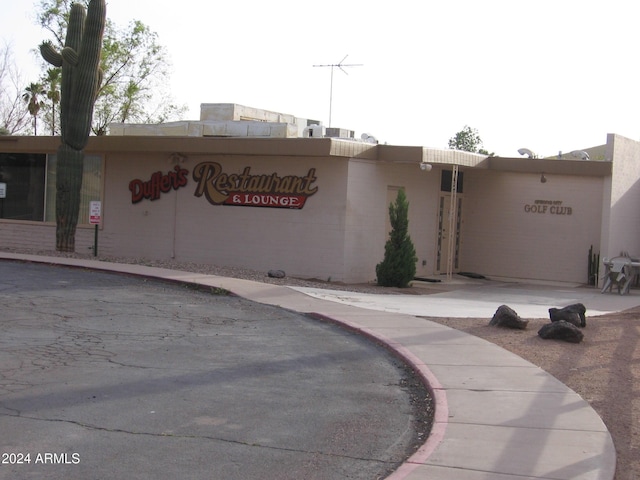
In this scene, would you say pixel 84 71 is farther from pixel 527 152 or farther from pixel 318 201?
pixel 527 152

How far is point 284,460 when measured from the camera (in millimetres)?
5988

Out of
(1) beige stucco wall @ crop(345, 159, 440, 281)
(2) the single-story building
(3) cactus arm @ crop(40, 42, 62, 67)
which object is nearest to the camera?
(1) beige stucco wall @ crop(345, 159, 440, 281)

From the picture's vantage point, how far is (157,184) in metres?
22.3

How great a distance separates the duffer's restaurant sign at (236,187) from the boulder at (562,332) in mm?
9409

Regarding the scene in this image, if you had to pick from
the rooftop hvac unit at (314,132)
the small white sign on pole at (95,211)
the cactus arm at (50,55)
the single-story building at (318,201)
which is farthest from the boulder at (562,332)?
the cactus arm at (50,55)

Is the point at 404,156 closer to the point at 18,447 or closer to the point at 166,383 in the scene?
the point at 166,383

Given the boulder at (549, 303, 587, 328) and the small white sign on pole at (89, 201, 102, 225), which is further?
the small white sign on pole at (89, 201, 102, 225)

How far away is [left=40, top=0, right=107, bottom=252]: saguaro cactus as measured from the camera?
66.7 ft

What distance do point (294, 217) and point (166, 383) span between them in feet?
39.9

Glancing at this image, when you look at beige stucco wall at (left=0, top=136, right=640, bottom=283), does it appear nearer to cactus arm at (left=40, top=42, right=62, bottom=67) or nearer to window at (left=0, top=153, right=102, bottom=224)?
window at (left=0, top=153, right=102, bottom=224)

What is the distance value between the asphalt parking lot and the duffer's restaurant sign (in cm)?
731

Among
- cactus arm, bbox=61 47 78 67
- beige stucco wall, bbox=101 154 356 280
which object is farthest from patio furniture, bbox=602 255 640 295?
cactus arm, bbox=61 47 78 67

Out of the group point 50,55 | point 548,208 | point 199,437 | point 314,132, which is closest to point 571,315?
point 199,437

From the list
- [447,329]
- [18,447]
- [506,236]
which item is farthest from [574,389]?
[506,236]
